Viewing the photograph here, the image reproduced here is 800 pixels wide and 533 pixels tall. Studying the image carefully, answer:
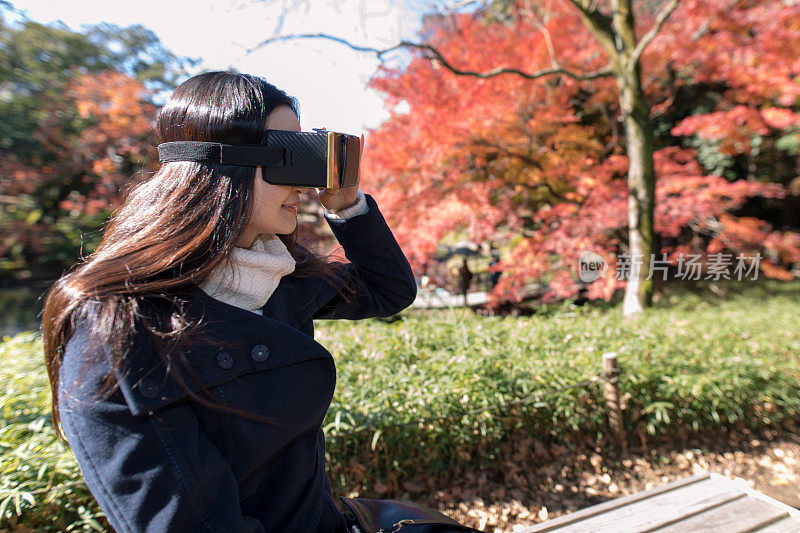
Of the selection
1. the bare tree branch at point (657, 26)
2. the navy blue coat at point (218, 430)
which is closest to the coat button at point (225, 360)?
the navy blue coat at point (218, 430)

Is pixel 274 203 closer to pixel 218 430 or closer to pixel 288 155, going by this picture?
pixel 288 155

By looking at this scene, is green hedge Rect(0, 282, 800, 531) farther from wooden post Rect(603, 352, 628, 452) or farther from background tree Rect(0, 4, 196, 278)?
background tree Rect(0, 4, 196, 278)

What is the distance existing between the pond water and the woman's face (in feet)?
31.8

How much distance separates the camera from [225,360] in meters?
0.92

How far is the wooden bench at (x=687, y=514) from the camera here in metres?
1.92

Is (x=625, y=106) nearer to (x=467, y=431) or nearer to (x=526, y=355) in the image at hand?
(x=526, y=355)

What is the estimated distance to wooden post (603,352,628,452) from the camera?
3291 mm

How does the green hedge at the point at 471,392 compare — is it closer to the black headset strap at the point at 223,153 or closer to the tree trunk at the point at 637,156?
the tree trunk at the point at 637,156

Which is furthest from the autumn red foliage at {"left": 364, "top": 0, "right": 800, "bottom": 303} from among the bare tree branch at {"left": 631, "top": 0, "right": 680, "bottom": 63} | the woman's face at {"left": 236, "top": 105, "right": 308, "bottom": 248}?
the woman's face at {"left": 236, "top": 105, "right": 308, "bottom": 248}

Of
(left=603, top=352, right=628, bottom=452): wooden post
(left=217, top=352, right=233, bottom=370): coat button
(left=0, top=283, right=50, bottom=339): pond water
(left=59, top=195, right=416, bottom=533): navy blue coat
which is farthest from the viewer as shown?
(left=0, top=283, right=50, bottom=339): pond water

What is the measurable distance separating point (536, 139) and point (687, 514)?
5.77m

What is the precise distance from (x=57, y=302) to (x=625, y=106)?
6.59m

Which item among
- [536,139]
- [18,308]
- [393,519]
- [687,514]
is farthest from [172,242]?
[18,308]

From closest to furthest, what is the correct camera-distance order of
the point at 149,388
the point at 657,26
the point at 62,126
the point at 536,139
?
the point at 149,388, the point at 657,26, the point at 536,139, the point at 62,126
